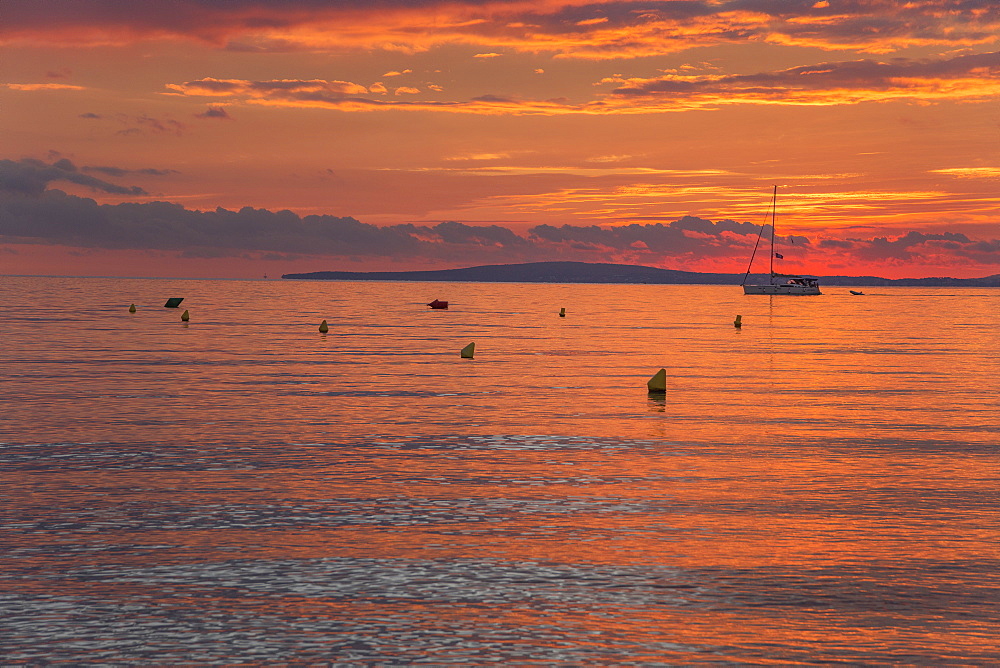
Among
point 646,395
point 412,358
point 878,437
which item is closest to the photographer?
point 878,437

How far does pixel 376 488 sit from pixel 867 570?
29.3 ft

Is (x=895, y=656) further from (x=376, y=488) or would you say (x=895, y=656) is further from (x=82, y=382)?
A: (x=82, y=382)

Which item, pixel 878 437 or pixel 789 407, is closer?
pixel 878 437

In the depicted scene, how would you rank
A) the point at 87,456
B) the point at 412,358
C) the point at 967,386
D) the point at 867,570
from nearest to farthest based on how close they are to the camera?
the point at 867,570, the point at 87,456, the point at 967,386, the point at 412,358

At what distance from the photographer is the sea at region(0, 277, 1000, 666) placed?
11.3 m

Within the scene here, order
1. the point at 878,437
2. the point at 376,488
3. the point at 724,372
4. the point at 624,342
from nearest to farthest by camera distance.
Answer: the point at 376,488
the point at 878,437
the point at 724,372
the point at 624,342

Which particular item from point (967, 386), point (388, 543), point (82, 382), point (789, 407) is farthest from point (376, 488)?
point (967, 386)

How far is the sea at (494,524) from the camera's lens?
11.3 m

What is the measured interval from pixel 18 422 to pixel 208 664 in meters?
21.0

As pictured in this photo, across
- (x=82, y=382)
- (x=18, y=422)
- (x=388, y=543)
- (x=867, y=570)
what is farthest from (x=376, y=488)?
(x=82, y=382)

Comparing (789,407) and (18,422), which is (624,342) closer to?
(789,407)

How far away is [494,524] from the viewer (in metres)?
16.8

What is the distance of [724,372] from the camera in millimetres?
48188

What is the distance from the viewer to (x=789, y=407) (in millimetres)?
34531
